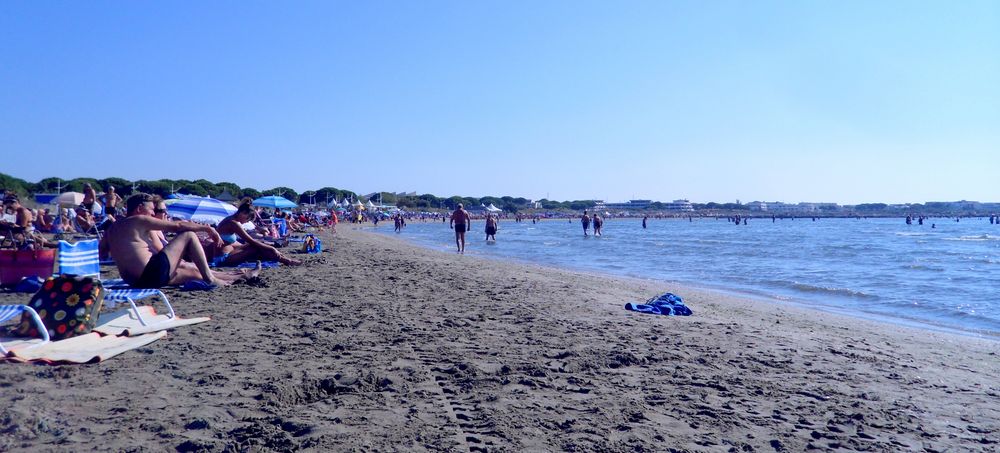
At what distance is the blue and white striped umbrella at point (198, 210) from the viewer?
13.5m

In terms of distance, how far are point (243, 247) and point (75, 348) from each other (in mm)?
5591

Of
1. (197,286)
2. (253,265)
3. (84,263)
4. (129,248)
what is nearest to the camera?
(84,263)

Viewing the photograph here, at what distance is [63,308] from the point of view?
171 inches

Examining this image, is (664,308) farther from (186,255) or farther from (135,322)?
(186,255)

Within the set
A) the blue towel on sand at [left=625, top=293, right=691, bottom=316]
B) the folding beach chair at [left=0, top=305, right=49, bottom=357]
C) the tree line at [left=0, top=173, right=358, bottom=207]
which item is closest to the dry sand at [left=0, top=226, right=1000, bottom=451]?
the folding beach chair at [left=0, top=305, right=49, bottom=357]

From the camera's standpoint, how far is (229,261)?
922 centimetres

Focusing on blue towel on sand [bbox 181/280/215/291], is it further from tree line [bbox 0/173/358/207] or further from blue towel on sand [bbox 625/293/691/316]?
tree line [bbox 0/173/358/207]

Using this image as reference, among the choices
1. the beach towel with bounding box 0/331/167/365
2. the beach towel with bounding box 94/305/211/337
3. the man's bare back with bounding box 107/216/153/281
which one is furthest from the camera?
the man's bare back with bounding box 107/216/153/281

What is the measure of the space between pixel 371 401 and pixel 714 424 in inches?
69.3

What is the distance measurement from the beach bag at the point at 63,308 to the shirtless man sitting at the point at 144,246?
192cm

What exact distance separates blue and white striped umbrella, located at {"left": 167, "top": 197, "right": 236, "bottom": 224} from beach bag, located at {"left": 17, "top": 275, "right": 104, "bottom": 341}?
950 centimetres

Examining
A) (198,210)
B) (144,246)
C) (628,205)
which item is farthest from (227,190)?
(628,205)

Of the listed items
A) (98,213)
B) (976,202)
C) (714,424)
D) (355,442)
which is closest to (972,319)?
(714,424)

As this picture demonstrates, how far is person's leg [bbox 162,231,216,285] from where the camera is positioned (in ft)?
21.1
